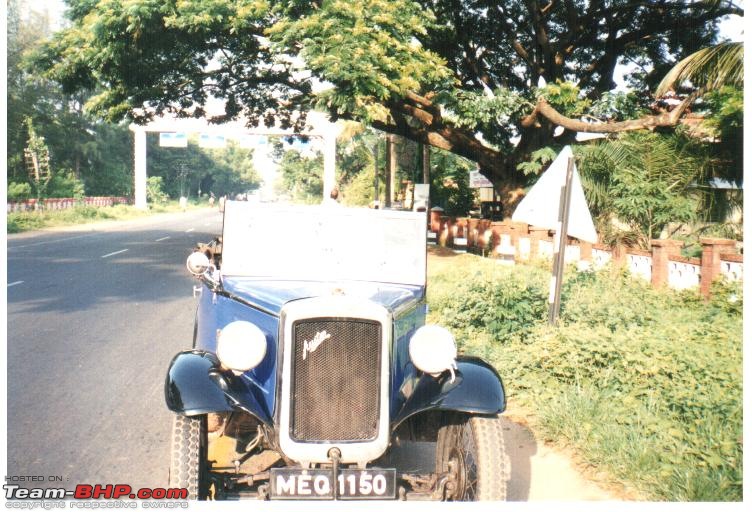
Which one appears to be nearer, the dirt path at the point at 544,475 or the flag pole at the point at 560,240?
the dirt path at the point at 544,475

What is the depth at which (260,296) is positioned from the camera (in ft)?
12.2

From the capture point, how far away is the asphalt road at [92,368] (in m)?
4.14

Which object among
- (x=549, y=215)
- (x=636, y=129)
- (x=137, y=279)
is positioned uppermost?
(x=636, y=129)

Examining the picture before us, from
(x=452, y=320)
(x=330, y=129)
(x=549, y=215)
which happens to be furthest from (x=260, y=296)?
(x=330, y=129)

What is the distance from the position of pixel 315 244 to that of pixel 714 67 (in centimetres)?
852

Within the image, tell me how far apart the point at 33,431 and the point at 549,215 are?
459cm

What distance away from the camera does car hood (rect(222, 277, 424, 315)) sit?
3.56 meters

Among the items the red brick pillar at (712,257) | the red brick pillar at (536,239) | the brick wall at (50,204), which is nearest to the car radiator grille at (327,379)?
the red brick pillar at (712,257)

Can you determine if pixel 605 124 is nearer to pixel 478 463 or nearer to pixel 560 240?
pixel 560 240

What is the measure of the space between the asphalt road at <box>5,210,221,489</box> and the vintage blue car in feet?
2.75

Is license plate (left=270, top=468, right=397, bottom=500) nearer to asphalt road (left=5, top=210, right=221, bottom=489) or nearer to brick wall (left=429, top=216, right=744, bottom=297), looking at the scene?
asphalt road (left=5, top=210, right=221, bottom=489)

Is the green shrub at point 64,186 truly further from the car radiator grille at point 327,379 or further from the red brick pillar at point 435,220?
the car radiator grille at point 327,379

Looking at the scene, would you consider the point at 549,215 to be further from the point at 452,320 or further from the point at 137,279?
the point at 137,279

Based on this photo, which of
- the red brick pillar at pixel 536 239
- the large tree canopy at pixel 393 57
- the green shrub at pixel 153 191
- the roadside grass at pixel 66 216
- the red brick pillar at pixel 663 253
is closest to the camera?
the red brick pillar at pixel 663 253
